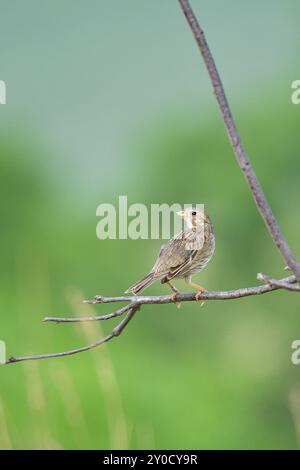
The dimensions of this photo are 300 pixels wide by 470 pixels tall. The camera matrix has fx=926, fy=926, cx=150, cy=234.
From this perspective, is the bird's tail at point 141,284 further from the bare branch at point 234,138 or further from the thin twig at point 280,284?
the bare branch at point 234,138

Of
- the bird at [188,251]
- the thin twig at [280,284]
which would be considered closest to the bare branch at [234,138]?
the thin twig at [280,284]

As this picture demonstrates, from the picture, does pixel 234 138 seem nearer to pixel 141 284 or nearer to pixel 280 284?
pixel 280 284

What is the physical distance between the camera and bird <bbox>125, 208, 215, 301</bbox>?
6.43 metres

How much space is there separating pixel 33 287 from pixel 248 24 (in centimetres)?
7391

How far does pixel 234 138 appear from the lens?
106 inches

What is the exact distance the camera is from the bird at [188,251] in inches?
253

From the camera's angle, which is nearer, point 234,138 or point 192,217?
point 234,138

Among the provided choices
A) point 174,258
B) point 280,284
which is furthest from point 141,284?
point 280,284

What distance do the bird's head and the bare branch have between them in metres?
3.76

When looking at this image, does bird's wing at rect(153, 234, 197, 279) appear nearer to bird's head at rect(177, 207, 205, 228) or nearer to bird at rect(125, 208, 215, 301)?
bird at rect(125, 208, 215, 301)

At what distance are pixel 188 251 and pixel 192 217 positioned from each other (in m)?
0.25

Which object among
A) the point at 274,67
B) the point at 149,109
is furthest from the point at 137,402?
the point at 149,109

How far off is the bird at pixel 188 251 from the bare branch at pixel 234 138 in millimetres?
→ 3390

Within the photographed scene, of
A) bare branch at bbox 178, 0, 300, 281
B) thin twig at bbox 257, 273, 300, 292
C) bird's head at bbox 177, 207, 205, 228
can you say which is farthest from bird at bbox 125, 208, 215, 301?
bare branch at bbox 178, 0, 300, 281
